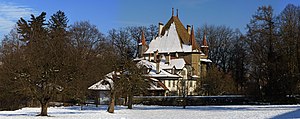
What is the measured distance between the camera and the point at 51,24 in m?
62.5

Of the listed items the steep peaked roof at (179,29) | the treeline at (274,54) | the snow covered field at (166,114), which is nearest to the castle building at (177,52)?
the steep peaked roof at (179,29)

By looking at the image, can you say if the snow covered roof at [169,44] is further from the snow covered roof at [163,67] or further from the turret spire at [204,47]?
the snow covered roof at [163,67]

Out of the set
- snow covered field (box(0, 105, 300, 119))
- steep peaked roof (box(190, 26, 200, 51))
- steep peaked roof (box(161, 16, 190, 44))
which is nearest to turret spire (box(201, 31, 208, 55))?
steep peaked roof (box(190, 26, 200, 51))

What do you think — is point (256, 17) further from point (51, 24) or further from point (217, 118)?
point (51, 24)

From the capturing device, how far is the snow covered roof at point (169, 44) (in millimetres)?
76500

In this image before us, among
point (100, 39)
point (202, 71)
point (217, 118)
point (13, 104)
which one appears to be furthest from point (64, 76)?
point (202, 71)

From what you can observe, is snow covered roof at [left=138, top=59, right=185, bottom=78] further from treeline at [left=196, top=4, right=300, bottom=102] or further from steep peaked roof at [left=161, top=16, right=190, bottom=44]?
treeline at [left=196, top=4, right=300, bottom=102]

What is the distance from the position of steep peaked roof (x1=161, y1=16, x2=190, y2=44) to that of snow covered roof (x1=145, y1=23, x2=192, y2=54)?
57 cm

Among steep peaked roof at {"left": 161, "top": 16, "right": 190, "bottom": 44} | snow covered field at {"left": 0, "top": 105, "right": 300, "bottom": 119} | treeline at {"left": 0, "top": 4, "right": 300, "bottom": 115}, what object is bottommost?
snow covered field at {"left": 0, "top": 105, "right": 300, "bottom": 119}

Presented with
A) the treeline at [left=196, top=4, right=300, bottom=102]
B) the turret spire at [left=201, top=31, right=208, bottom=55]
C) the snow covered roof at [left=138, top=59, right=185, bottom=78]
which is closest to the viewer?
the treeline at [left=196, top=4, right=300, bottom=102]

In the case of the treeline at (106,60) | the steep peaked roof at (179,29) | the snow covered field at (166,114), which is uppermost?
the steep peaked roof at (179,29)

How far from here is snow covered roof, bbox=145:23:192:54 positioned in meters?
76.5

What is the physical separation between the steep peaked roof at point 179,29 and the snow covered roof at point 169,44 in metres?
0.57

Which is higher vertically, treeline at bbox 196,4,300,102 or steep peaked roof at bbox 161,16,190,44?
steep peaked roof at bbox 161,16,190,44
